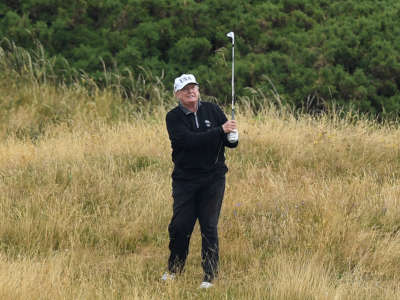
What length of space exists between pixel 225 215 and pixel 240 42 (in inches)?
309

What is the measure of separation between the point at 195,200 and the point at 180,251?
0.49 m

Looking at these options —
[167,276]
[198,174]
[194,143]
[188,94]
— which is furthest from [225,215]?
[188,94]

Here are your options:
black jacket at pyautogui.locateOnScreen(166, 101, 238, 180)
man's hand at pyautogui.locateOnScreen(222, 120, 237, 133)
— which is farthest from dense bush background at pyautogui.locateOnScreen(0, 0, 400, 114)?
man's hand at pyautogui.locateOnScreen(222, 120, 237, 133)

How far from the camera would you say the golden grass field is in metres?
4.88

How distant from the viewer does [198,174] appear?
4.83m

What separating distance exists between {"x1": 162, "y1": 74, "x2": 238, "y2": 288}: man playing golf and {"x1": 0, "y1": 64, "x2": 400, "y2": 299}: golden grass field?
16.7 inches

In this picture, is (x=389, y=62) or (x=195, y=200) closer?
(x=195, y=200)

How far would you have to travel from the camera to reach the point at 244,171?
810 cm

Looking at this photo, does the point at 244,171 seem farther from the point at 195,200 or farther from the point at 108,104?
the point at 108,104

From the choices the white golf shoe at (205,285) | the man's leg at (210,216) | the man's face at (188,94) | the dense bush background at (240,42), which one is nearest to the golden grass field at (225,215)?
the white golf shoe at (205,285)

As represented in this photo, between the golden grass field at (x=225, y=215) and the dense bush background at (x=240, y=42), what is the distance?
2.22 m

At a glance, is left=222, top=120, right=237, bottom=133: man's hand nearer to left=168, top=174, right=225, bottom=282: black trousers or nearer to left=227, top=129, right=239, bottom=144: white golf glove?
left=227, top=129, right=239, bottom=144: white golf glove

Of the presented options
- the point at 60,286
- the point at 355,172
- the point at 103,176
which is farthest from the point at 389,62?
the point at 60,286

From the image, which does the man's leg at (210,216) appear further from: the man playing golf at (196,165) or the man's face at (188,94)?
the man's face at (188,94)
